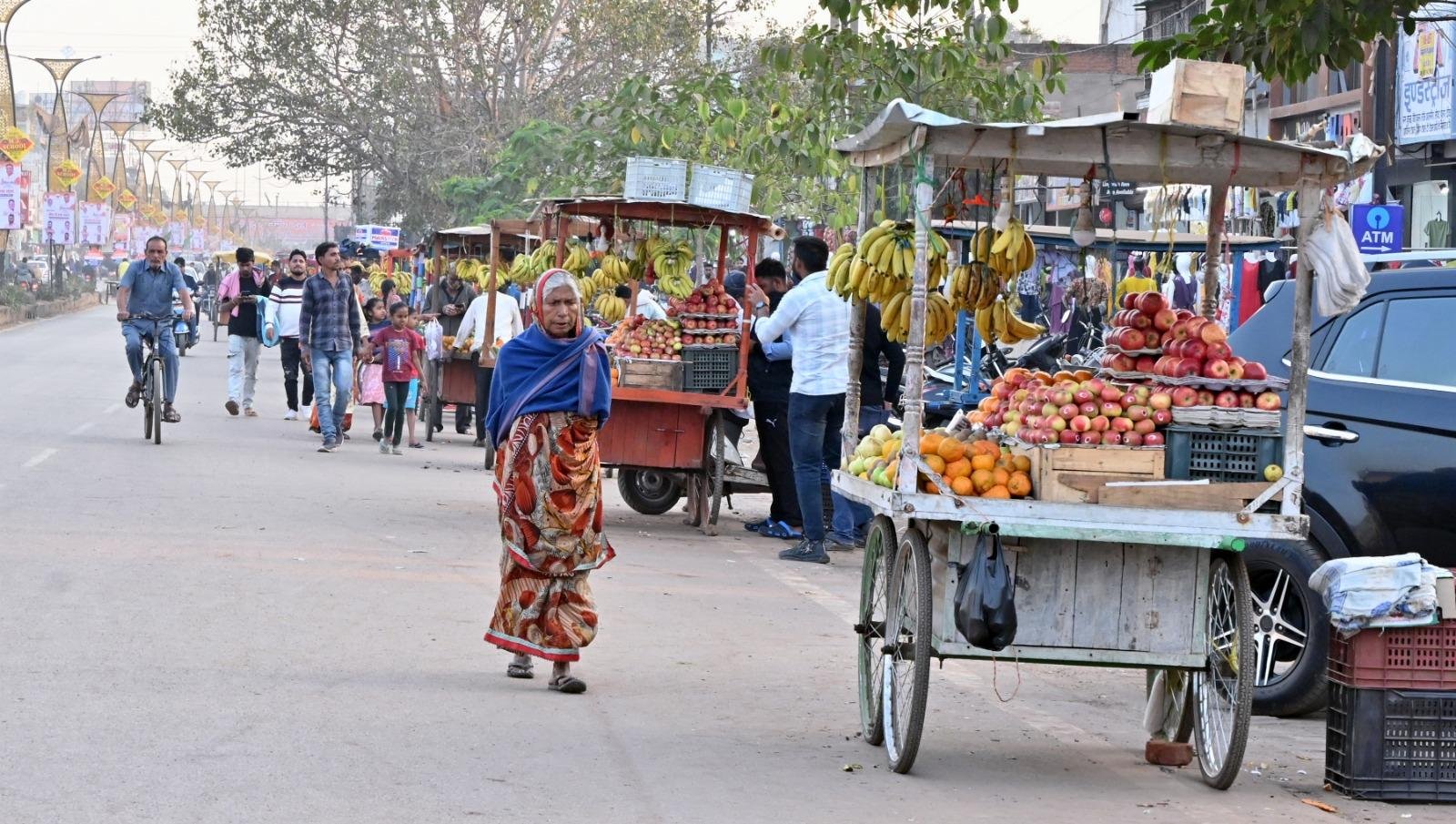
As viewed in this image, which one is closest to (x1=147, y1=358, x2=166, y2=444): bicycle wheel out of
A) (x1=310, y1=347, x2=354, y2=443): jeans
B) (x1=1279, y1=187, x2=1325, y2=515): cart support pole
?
(x1=310, y1=347, x2=354, y2=443): jeans

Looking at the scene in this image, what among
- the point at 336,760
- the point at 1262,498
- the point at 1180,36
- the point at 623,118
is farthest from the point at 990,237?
the point at 623,118

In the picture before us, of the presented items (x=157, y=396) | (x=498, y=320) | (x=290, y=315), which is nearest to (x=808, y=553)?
(x=498, y=320)

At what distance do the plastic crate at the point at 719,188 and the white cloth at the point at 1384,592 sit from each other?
7898 mm

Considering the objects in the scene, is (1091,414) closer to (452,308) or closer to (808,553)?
(808,553)

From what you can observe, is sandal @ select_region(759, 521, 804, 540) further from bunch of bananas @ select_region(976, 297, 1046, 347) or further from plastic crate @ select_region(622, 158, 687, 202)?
bunch of bananas @ select_region(976, 297, 1046, 347)

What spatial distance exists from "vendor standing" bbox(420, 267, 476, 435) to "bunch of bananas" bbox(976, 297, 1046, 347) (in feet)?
44.3

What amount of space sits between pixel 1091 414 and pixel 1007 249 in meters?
1.12

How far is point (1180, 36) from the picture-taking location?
10.1 m

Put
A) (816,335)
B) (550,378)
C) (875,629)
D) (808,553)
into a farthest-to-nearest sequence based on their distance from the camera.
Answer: (808,553) < (816,335) < (550,378) < (875,629)

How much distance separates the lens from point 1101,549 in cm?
690

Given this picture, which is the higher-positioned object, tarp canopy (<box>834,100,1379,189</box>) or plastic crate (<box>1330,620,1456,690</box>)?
tarp canopy (<box>834,100,1379,189</box>)

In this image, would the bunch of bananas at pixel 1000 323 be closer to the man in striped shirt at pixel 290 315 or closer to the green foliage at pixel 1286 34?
the green foliage at pixel 1286 34

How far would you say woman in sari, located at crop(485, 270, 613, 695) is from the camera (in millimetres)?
8227

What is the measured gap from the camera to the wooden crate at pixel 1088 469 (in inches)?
265
